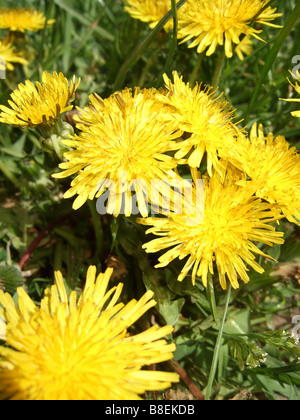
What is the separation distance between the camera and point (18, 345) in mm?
903

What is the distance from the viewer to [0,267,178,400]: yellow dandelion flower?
854 millimetres

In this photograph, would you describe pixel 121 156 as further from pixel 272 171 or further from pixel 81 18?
pixel 81 18

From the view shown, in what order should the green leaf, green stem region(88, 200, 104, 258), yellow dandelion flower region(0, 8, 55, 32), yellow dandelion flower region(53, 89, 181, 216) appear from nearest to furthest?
1. yellow dandelion flower region(53, 89, 181, 216)
2. the green leaf
3. green stem region(88, 200, 104, 258)
4. yellow dandelion flower region(0, 8, 55, 32)

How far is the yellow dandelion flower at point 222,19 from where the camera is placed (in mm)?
1308

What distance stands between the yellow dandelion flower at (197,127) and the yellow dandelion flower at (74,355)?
1.60 feet

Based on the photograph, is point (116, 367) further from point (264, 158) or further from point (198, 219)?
point (264, 158)

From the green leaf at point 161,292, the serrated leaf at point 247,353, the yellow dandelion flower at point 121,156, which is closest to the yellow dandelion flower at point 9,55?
the yellow dandelion flower at point 121,156

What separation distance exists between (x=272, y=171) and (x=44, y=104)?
0.73 meters

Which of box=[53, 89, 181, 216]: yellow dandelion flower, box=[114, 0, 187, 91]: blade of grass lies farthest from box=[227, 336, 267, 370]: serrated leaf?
Result: box=[114, 0, 187, 91]: blade of grass

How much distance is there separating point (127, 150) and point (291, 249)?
0.73 m

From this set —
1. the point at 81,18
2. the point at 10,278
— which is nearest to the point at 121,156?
the point at 10,278

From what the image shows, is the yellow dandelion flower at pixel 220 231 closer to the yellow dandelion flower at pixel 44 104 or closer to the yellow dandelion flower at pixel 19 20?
the yellow dandelion flower at pixel 44 104

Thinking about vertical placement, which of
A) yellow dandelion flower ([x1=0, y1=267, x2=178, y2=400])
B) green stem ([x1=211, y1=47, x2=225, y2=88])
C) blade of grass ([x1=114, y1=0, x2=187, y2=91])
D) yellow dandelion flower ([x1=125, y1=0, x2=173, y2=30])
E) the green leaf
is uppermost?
yellow dandelion flower ([x1=125, y1=0, x2=173, y2=30])

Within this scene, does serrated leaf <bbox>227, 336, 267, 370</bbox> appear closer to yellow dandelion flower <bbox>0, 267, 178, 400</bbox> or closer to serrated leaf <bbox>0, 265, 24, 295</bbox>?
yellow dandelion flower <bbox>0, 267, 178, 400</bbox>
